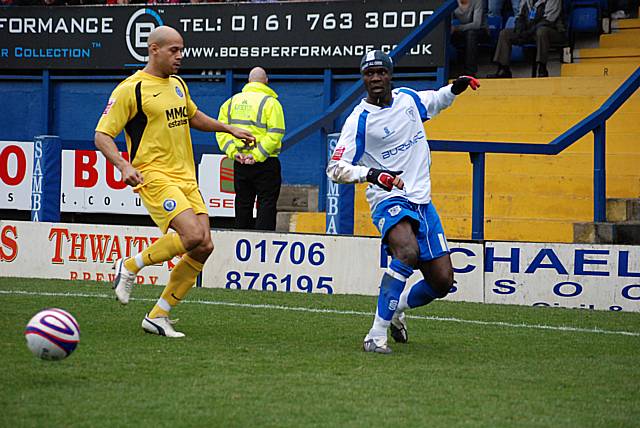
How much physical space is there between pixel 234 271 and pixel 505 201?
3951mm

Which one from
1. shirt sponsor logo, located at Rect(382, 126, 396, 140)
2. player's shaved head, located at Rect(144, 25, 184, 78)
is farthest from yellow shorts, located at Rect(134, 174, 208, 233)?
shirt sponsor logo, located at Rect(382, 126, 396, 140)

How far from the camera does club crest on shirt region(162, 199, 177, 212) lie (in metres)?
8.17

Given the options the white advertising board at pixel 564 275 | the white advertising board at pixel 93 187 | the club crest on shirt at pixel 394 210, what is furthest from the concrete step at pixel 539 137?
the club crest on shirt at pixel 394 210

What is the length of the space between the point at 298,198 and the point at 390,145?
9176 mm

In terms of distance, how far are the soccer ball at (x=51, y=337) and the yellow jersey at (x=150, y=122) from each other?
7.12ft

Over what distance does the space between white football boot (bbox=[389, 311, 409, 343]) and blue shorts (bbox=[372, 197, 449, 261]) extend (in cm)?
51

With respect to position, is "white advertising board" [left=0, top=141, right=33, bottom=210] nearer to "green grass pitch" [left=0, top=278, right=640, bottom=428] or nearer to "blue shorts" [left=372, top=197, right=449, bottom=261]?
"green grass pitch" [left=0, top=278, right=640, bottom=428]

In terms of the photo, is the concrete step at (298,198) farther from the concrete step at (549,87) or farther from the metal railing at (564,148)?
the metal railing at (564,148)

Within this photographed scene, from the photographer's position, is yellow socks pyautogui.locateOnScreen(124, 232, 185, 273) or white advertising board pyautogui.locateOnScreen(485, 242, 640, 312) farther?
white advertising board pyautogui.locateOnScreen(485, 242, 640, 312)

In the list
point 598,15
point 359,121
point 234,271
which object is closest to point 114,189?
point 234,271

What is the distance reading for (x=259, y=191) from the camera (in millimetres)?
13273

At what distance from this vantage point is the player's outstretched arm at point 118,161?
7.81 m

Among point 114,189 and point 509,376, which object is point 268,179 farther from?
point 509,376

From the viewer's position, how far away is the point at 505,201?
571 inches
